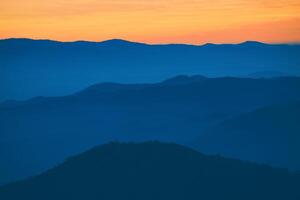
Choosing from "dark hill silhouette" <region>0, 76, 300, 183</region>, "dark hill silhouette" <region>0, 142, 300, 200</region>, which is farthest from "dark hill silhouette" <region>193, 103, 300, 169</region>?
"dark hill silhouette" <region>0, 142, 300, 200</region>

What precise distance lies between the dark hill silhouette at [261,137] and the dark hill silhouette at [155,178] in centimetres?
3452

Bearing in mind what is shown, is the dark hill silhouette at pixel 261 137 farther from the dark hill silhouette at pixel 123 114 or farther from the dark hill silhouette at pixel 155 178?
the dark hill silhouette at pixel 155 178

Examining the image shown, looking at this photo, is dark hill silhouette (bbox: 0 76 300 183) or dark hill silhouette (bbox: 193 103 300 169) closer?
dark hill silhouette (bbox: 193 103 300 169)

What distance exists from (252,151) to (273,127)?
414 inches

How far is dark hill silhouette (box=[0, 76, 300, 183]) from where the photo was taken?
13950 cm

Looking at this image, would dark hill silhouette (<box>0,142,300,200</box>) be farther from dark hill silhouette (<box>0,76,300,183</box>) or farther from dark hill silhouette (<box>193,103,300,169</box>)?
dark hill silhouette (<box>0,76,300,183</box>)

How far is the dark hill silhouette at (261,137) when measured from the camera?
102 meters

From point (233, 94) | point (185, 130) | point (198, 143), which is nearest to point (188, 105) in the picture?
point (233, 94)

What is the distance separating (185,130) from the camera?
464ft

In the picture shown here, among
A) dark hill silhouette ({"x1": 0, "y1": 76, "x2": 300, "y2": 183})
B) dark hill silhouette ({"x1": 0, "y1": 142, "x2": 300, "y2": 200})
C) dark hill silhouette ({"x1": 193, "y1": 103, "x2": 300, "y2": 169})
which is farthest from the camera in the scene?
dark hill silhouette ({"x1": 0, "y1": 76, "x2": 300, "y2": 183})

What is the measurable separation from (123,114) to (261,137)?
60711mm

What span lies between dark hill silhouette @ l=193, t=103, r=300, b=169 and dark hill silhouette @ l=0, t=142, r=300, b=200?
34520mm

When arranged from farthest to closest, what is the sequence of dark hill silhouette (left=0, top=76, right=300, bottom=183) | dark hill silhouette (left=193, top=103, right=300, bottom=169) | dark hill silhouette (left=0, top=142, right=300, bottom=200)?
dark hill silhouette (left=0, top=76, right=300, bottom=183) → dark hill silhouette (left=193, top=103, right=300, bottom=169) → dark hill silhouette (left=0, top=142, right=300, bottom=200)

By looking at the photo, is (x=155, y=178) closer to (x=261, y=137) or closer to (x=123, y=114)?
(x=261, y=137)
